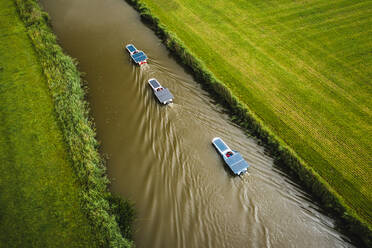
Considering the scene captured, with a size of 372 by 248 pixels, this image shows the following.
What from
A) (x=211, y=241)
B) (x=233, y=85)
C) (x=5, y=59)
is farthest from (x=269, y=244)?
(x=5, y=59)

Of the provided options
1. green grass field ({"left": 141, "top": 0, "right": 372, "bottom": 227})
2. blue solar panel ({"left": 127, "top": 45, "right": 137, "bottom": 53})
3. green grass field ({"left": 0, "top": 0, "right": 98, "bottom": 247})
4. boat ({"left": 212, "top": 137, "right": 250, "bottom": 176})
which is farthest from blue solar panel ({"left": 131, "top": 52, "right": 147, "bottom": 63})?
boat ({"left": 212, "top": 137, "right": 250, "bottom": 176})

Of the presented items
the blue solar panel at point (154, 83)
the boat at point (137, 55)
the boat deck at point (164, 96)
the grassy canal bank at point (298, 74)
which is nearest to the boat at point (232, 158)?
the grassy canal bank at point (298, 74)

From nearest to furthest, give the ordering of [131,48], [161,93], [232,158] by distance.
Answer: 1. [232,158]
2. [161,93]
3. [131,48]

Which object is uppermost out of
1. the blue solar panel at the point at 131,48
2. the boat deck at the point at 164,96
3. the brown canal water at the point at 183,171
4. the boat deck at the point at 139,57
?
the blue solar panel at the point at 131,48

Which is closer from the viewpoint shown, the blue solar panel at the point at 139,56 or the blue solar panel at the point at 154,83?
the blue solar panel at the point at 154,83

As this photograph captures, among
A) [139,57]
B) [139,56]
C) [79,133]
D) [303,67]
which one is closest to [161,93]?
[139,57]

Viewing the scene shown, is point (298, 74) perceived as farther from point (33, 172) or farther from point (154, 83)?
point (33, 172)

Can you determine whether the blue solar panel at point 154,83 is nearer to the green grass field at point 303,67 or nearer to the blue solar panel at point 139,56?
the blue solar panel at point 139,56
